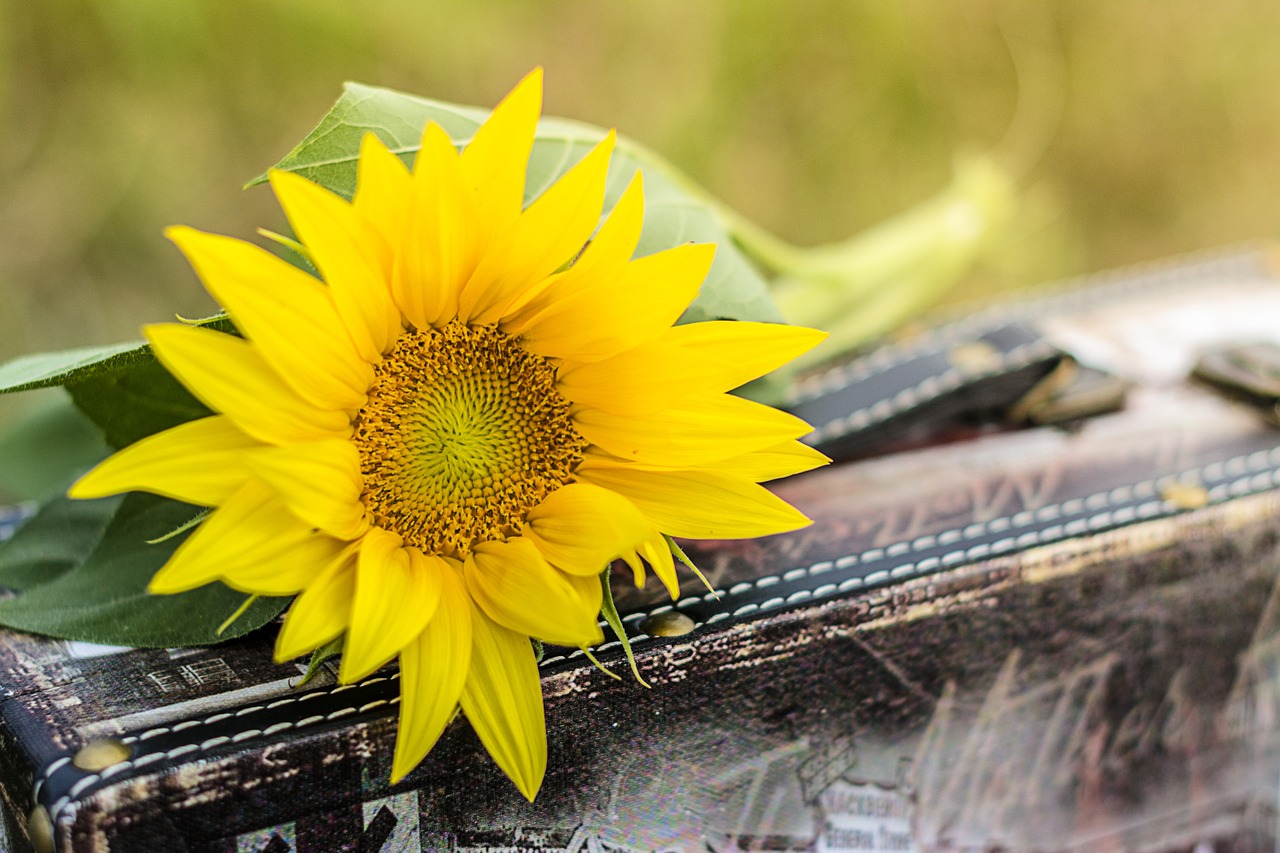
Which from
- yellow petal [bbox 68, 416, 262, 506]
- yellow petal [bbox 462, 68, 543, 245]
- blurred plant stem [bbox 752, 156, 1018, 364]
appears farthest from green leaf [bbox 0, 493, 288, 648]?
blurred plant stem [bbox 752, 156, 1018, 364]

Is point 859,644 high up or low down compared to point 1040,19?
down

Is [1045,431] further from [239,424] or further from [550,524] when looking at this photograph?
[239,424]

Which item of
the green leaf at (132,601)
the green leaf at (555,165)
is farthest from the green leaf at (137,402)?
the green leaf at (555,165)

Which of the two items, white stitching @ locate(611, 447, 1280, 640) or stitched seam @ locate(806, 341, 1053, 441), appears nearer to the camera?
white stitching @ locate(611, 447, 1280, 640)

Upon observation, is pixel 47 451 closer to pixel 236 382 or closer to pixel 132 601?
pixel 132 601

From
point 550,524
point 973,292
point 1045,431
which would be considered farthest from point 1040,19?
point 550,524

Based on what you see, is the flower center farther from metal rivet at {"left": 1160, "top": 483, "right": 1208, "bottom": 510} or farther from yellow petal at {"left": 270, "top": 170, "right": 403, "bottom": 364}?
metal rivet at {"left": 1160, "top": 483, "right": 1208, "bottom": 510}

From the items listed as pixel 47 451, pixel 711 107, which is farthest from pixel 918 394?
pixel 711 107
